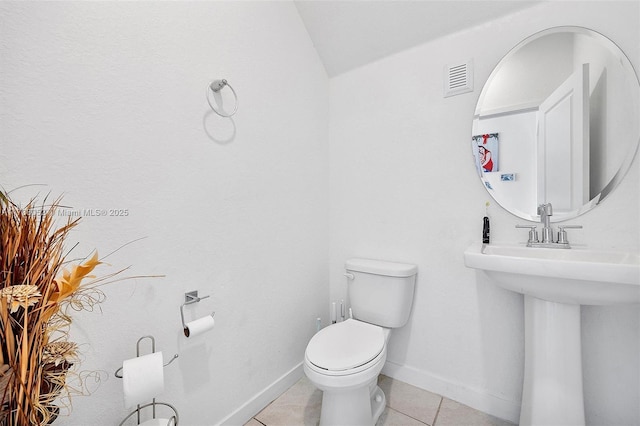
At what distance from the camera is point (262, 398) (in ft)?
5.00

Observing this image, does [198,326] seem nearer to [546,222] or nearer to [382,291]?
[382,291]

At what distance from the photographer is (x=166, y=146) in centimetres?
114

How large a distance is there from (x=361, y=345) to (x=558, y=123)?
1.37 meters

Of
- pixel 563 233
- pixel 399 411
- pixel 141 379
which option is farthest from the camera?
pixel 399 411

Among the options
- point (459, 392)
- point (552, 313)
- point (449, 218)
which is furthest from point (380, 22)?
point (459, 392)

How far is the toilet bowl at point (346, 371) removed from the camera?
117 centimetres

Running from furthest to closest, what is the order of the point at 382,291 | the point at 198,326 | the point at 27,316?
the point at 382,291 → the point at 198,326 → the point at 27,316

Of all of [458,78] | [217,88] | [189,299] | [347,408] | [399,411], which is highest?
[458,78]

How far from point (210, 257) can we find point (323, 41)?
148cm

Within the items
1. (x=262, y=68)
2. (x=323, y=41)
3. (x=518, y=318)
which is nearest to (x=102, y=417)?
(x=262, y=68)

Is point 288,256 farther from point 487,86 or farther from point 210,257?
point 487,86

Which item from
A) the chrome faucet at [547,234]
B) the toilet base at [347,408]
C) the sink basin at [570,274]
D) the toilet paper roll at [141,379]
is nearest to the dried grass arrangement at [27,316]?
the toilet paper roll at [141,379]

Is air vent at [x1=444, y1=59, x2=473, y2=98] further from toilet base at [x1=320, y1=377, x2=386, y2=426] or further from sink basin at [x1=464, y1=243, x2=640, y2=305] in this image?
toilet base at [x1=320, y1=377, x2=386, y2=426]

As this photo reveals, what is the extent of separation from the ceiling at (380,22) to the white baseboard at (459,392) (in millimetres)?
1895
